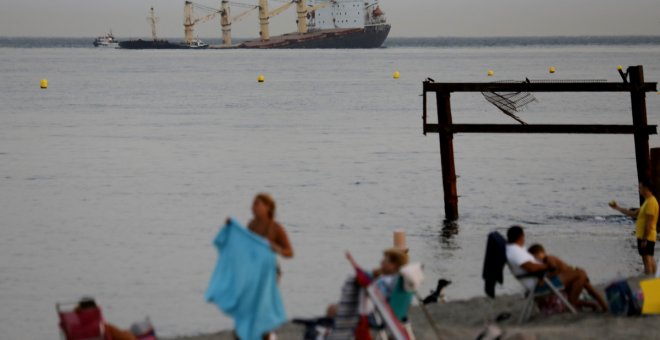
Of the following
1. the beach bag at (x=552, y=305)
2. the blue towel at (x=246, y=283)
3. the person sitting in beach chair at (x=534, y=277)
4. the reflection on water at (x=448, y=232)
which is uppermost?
the blue towel at (x=246, y=283)

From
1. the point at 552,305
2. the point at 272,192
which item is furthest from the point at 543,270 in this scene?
the point at 272,192

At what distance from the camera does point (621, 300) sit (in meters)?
10.7

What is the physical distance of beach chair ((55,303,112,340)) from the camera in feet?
29.3

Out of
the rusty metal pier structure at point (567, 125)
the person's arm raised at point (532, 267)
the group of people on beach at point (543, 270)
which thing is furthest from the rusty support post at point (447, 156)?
the person's arm raised at point (532, 267)

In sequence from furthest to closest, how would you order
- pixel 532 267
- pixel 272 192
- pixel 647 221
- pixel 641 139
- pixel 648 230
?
pixel 272 192, pixel 641 139, pixel 648 230, pixel 647 221, pixel 532 267

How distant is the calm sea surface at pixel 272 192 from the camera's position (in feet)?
51.6

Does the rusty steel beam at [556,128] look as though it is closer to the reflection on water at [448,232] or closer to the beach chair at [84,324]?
the reflection on water at [448,232]

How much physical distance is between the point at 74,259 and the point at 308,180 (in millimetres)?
11632

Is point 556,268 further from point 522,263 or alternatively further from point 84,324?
point 84,324

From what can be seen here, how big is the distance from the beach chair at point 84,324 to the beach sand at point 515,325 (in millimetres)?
2381

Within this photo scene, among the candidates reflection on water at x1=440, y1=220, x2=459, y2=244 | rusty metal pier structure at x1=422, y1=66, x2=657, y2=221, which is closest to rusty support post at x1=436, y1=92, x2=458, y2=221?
rusty metal pier structure at x1=422, y1=66, x2=657, y2=221

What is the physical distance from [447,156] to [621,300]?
8929 millimetres

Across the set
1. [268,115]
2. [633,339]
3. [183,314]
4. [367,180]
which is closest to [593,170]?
[367,180]

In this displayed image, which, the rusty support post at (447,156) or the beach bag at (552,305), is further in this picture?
the rusty support post at (447,156)
